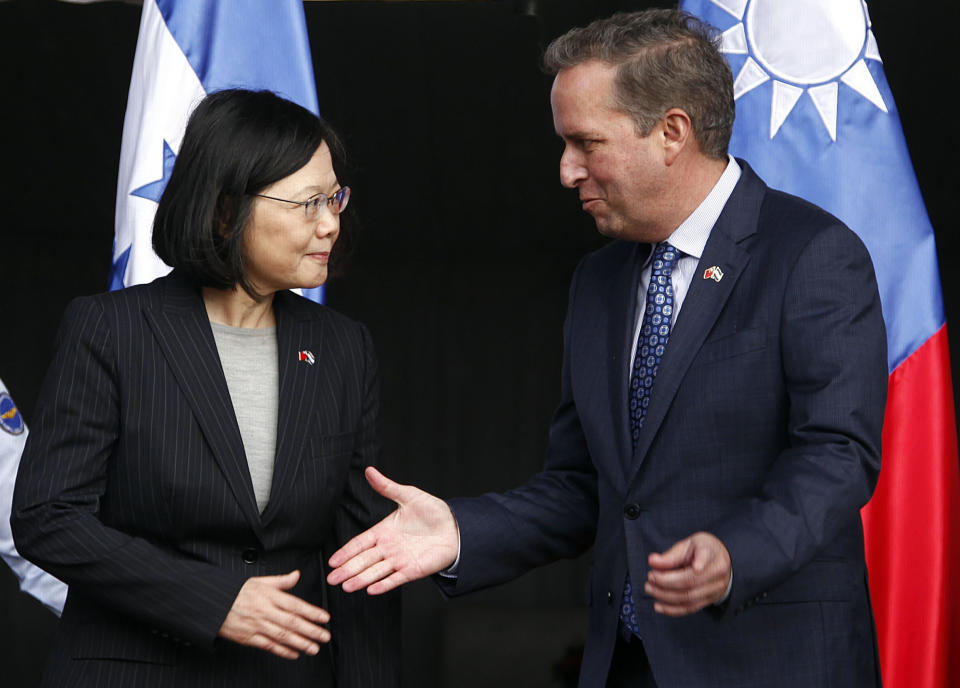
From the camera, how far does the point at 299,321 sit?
1768 millimetres

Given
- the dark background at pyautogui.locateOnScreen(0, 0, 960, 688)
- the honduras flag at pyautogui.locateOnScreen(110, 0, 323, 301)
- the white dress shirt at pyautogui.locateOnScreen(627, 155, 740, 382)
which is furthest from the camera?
the dark background at pyautogui.locateOnScreen(0, 0, 960, 688)

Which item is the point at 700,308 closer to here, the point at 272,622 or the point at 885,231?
the point at 272,622

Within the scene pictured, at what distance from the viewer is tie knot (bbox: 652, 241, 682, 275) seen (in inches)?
65.7

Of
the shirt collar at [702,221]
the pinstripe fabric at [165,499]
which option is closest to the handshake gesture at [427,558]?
the pinstripe fabric at [165,499]

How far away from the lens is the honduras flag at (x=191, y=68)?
2273mm

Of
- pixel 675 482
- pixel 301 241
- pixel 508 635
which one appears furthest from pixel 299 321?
pixel 508 635

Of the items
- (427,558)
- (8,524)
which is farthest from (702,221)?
(8,524)

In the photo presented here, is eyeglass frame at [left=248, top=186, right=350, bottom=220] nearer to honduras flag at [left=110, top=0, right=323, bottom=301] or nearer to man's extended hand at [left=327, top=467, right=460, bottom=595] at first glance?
man's extended hand at [left=327, top=467, right=460, bottom=595]

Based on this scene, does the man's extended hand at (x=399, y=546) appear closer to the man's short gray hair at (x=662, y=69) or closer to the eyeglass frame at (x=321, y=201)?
the eyeglass frame at (x=321, y=201)

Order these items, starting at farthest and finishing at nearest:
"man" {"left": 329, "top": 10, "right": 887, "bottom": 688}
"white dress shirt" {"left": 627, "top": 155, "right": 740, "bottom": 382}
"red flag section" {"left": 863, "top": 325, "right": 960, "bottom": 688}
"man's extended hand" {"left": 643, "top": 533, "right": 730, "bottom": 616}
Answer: "red flag section" {"left": 863, "top": 325, "right": 960, "bottom": 688}
"white dress shirt" {"left": 627, "top": 155, "right": 740, "bottom": 382}
"man" {"left": 329, "top": 10, "right": 887, "bottom": 688}
"man's extended hand" {"left": 643, "top": 533, "right": 730, "bottom": 616}

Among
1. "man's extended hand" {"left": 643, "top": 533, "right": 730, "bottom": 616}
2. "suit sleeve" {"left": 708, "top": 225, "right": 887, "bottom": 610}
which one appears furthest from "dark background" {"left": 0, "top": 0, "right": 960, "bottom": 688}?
"man's extended hand" {"left": 643, "top": 533, "right": 730, "bottom": 616}

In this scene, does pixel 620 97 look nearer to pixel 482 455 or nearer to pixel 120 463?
pixel 120 463

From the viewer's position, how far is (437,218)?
7023 millimetres

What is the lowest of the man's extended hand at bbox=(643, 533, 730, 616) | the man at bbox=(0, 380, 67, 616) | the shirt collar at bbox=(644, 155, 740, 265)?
the man at bbox=(0, 380, 67, 616)
